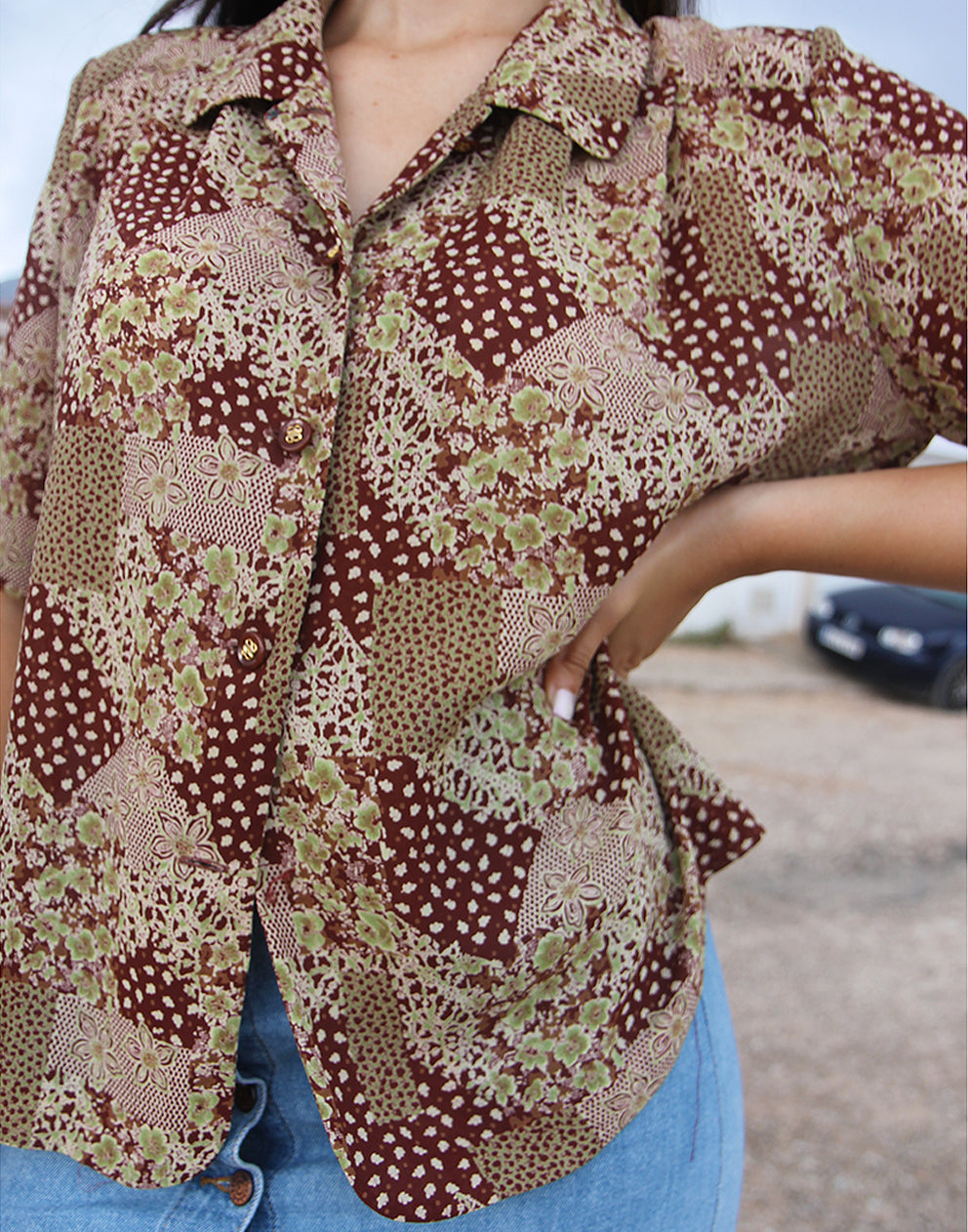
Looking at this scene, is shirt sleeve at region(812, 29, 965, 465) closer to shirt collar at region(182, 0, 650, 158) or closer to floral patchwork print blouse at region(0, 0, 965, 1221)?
floral patchwork print blouse at region(0, 0, 965, 1221)

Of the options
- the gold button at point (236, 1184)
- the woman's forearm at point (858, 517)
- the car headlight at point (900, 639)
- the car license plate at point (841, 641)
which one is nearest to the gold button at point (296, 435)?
the woman's forearm at point (858, 517)

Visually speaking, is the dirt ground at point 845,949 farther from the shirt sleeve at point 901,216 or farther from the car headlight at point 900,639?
A: the shirt sleeve at point 901,216

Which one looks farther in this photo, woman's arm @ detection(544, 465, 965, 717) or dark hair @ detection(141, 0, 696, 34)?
dark hair @ detection(141, 0, 696, 34)

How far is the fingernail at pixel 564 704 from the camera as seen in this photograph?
84 cm

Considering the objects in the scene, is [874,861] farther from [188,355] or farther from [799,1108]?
[188,355]

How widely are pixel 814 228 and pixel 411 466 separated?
0.38m

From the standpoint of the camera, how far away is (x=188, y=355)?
2.57 feet

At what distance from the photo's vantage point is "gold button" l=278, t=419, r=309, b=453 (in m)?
0.77

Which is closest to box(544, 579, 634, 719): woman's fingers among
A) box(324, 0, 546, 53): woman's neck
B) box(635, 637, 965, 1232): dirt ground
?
box(324, 0, 546, 53): woman's neck

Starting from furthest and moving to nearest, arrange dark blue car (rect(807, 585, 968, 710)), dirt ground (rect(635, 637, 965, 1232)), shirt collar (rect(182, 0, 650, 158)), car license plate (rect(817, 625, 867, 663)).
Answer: car license plate (rect(817, 625, 867, 663)), dark blue car (rect(807, 585, 968, 710)), dirt ground (rect(635, 637, 965, 1232)), shirt collar (rect(182, 0, 650, 158))

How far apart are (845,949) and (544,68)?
271 cm

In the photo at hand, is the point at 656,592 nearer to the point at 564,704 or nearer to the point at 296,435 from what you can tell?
the point at 564,704

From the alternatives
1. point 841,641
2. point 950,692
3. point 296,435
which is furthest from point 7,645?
point 841,641

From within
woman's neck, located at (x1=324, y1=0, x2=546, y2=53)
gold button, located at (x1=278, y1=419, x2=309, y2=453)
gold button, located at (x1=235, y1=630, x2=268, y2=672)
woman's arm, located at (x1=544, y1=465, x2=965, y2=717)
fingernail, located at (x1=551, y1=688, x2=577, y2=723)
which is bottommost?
fingernail, located at (x1=551, y1=688, x2=577, y2=723)
